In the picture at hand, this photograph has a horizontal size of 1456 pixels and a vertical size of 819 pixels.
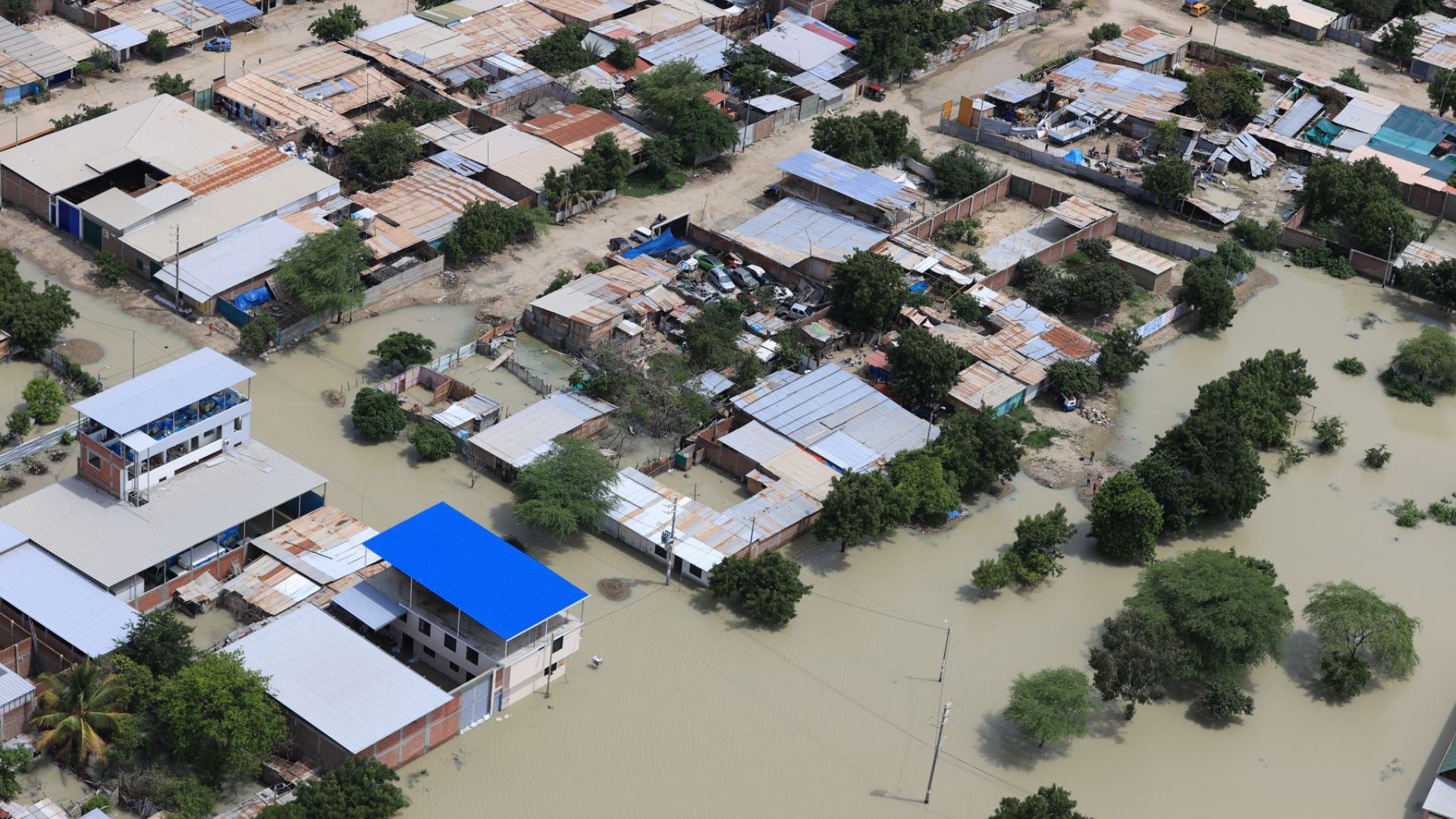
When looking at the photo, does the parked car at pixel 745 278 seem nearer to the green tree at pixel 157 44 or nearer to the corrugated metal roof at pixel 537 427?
the corrugated metal roof at pixel 537 427

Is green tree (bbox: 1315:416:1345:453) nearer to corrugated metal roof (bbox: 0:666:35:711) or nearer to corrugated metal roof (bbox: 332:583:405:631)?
corrugated metal roof (bbox: 332:583:405:631)

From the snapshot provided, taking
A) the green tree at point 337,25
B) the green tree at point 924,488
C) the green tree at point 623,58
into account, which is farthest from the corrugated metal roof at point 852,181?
the green tree at point 337,25

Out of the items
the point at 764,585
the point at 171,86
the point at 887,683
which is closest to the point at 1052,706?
the point at 887,683

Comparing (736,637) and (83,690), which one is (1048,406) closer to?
(736,637)

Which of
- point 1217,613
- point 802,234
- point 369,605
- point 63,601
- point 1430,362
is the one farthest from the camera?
point 802,234

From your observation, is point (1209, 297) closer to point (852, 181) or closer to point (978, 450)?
point (852, 181)

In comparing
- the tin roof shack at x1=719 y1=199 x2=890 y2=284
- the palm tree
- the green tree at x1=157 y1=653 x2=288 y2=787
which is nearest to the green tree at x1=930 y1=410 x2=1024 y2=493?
the tin roof shack at x1=719 y1=199 x2=890 y2=284
